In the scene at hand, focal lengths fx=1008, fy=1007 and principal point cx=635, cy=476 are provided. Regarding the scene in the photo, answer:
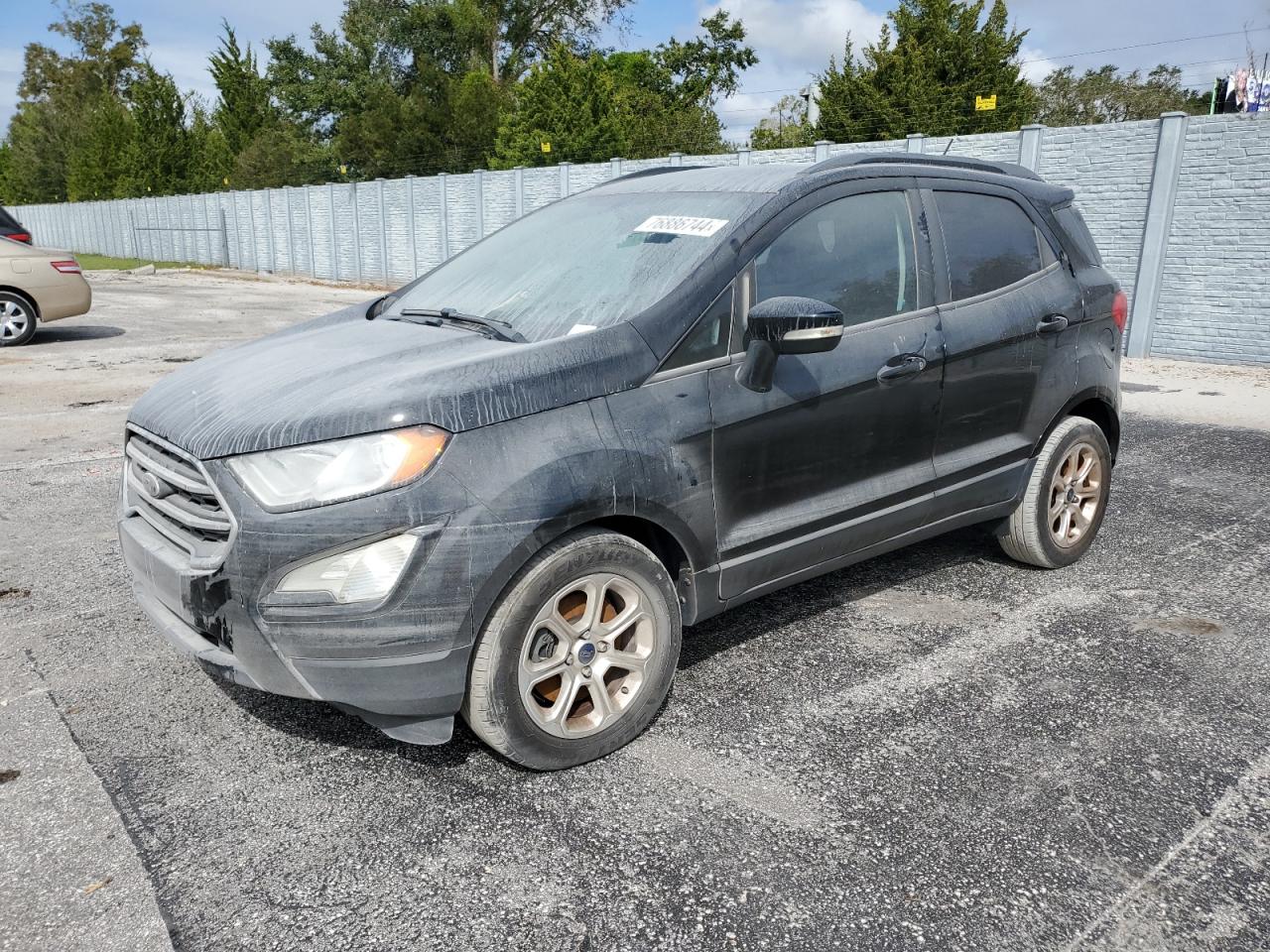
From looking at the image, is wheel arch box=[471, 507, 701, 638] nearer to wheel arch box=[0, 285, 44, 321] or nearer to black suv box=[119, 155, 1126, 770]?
black suv box=[119, 155, 1126, 770]

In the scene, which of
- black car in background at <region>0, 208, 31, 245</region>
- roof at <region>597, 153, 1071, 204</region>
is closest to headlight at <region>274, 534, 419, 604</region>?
roof at <region>597, 153, 1071, 204</region>

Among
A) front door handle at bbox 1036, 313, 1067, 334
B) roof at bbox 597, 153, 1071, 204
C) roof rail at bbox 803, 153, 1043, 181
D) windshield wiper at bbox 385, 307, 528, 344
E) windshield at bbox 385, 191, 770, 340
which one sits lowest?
front door handle at bbox 1036, 313, 1067, 334

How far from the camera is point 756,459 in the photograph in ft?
10.8

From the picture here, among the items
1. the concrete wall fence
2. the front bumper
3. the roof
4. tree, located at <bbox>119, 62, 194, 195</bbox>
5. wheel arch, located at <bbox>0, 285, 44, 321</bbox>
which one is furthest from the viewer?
tree, located at <bbox>119, 62, 194, 195</bbox>

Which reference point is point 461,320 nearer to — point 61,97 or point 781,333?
point 781,333

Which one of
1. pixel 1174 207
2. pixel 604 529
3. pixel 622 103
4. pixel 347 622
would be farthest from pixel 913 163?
pixel 622 103

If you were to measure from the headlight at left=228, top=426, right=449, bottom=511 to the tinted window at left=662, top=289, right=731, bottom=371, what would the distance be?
2.70 ft

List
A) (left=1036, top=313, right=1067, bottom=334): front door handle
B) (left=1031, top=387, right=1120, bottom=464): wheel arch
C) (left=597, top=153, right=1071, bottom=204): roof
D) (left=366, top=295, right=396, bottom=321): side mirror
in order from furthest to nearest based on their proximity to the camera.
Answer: (left=1031, top=387, right=1120, bottom=464): wheel arch < (left=1036, top=313, right=1067, bottom=334): front door handle < (left=366, top=295, right=396, bottom=321): side mirror < (left=597, top=153, right=1071, bottom=204): roof

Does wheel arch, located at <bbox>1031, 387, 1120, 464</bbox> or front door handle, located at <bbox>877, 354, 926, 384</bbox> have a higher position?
front door handle, located at <bbox>877, 354, 926, 384</bbox>

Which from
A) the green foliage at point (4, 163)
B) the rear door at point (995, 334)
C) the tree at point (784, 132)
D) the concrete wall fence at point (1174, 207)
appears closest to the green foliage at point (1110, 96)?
the tree at point (784, 132)

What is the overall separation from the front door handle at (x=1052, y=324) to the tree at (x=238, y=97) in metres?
59.7

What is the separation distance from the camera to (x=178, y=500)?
9.74 ft

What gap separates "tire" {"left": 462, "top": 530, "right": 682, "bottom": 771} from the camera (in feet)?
9.17

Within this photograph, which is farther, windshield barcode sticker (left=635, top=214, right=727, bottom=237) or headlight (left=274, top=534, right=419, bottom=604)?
windshield barcode sticker (left=635, top=214, right=727, bottom=237)
